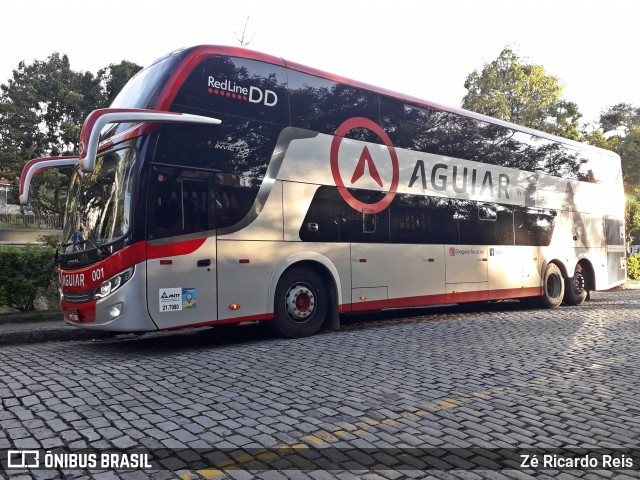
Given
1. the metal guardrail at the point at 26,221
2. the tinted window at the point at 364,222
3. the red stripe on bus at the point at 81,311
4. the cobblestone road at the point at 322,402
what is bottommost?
the cobblestone road at the point at 322,402

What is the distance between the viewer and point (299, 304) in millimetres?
8703

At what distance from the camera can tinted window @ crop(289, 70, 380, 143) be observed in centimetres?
887

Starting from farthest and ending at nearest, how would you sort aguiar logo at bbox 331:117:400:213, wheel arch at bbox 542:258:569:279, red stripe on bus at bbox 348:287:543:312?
wheel arch at bbox 542:258:569:279 < red stripe on bus at bbox 348:287:543:312 < aguiar logo at bbox 331:117:400:213

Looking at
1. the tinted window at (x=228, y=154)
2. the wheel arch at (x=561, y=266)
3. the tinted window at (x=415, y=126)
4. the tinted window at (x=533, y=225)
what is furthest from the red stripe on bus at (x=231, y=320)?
→ the wheel arch at (x=561, y=266)

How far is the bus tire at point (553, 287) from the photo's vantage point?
1384 centimetres

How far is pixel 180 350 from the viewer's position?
7.62 meters

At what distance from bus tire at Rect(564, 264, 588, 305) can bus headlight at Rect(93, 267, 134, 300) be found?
1211 centimetres

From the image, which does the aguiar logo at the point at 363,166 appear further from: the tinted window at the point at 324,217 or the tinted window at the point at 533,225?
the tinted window at the point at 533,225

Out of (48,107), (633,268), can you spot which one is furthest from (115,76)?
(633,268)

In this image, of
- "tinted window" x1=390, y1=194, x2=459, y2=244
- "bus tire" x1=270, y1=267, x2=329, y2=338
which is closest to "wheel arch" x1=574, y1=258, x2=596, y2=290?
"tinted window" x1=390, y1=194, x2=459, y2=244

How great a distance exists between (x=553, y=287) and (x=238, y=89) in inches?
404

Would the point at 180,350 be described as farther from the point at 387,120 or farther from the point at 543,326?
the point at 543,326

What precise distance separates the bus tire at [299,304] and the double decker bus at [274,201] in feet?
0.07

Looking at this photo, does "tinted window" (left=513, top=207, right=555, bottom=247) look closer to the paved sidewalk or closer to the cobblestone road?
the cobblestone road
